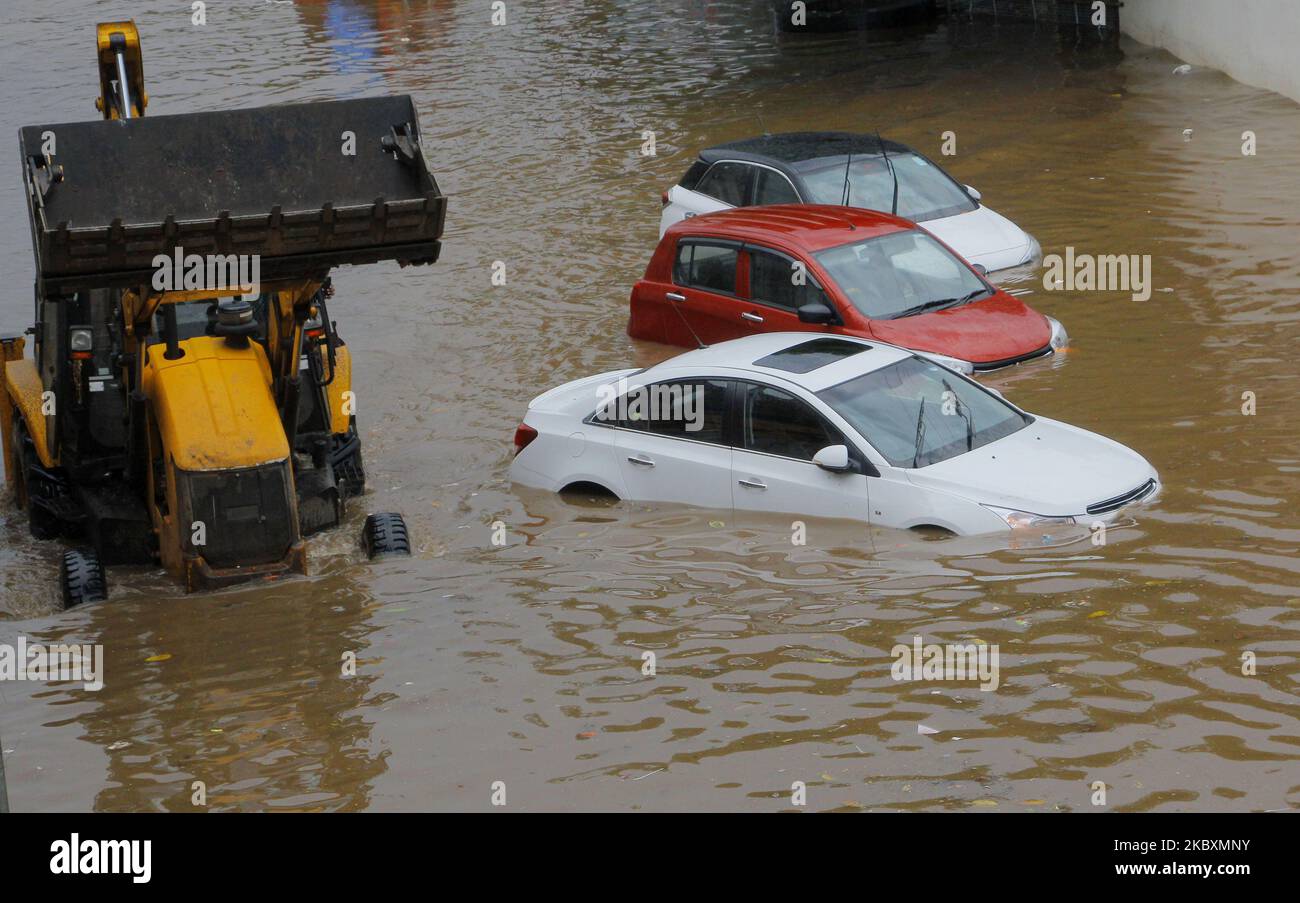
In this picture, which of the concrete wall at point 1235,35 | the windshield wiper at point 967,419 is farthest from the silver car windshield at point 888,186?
the concrete wall at point 1235,35

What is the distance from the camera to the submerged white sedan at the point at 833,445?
9992 mm

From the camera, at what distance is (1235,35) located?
76.8ft

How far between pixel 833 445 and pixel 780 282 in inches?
165

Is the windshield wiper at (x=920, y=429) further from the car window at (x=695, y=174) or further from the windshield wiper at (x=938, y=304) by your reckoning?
the car window at (x=695, y=174)

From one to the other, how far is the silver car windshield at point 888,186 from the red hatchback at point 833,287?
56.2 inches

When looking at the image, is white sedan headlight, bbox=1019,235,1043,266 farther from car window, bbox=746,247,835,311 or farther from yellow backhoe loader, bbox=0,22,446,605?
yellow backhoe loader, bbox=0,22,446,605

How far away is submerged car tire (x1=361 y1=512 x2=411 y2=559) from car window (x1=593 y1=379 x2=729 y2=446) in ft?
5.46

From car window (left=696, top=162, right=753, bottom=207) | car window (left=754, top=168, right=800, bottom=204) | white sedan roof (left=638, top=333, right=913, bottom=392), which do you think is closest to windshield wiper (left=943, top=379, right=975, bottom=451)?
white sedan roof (left=638, top=333, right=913, bottom=392)

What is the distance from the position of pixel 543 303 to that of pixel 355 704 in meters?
10.0

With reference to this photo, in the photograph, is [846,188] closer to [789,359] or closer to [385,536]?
[789,359]

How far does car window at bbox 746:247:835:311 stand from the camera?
14.1 meters

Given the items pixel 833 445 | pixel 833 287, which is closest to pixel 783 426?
pixel 833 445

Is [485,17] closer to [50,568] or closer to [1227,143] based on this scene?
[1227,143]

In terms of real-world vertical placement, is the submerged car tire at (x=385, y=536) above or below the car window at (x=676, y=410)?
below
